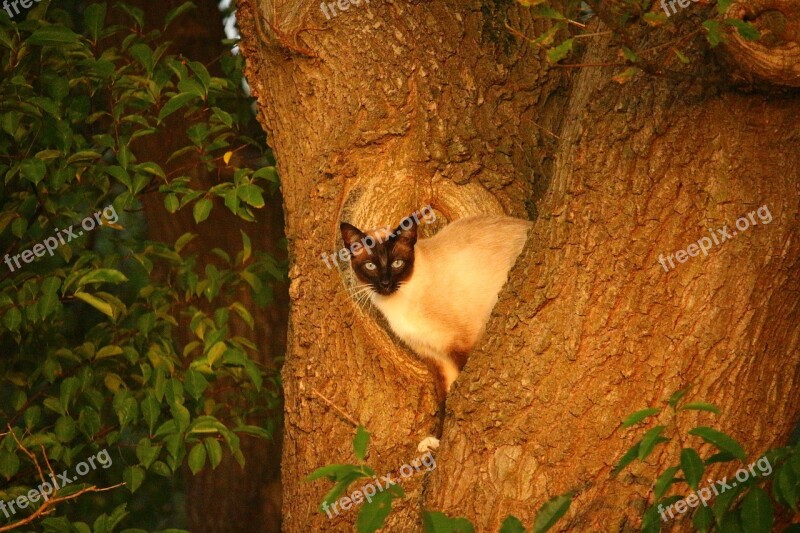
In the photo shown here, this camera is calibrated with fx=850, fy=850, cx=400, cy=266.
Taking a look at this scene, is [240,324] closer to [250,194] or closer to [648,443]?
[250,194]

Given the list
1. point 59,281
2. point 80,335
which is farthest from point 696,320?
point 80,335

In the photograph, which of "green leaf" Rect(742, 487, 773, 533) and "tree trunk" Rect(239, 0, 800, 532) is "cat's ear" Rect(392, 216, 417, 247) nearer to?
Result: "tree trunk" Rect(239, 0, 800, 532)

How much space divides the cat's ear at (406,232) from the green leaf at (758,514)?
1.73m

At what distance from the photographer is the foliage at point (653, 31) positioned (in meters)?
1.99

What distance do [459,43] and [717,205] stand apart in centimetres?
153

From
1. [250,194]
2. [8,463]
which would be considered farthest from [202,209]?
[8,463]

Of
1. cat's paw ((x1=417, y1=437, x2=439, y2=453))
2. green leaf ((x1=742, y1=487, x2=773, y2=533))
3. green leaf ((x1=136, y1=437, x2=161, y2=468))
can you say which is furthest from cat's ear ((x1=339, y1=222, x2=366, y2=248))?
green leaf ((x1=742, y1=487, x2=773, y2=533))

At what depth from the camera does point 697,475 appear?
172 cm

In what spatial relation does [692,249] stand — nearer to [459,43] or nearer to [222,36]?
[459,43]

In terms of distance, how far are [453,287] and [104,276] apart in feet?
4.56

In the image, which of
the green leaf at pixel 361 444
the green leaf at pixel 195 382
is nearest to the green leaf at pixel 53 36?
the green leaf at pixel 195 382

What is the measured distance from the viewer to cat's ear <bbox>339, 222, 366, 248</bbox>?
3.13 meters

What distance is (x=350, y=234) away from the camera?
3166mm

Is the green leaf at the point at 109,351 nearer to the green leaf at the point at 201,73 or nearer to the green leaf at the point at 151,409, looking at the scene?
the green leaf at the point at 151,409
